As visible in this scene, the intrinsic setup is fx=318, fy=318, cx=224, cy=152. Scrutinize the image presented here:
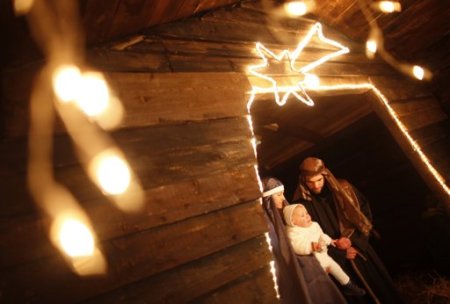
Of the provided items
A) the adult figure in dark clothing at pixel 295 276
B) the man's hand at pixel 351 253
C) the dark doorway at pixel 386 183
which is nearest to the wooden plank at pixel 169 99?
the adult figure in dark clothing at pixel 295 276

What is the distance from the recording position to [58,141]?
2.12 m

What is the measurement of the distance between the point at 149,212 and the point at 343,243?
3.56 m

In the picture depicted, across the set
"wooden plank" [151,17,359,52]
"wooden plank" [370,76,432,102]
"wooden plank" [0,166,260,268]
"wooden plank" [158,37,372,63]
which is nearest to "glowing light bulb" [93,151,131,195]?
"wooden plank" [0,166,260,268]

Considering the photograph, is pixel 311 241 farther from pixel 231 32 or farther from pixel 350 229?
pixel 231 32

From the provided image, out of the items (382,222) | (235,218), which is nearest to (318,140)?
(382,222)

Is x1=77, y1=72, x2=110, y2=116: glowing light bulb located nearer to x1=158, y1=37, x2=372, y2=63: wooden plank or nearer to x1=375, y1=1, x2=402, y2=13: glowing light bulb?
x1=158, y1=37, x2=372, y2=63: wooden plank

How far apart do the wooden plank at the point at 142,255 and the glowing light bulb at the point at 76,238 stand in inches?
3.2

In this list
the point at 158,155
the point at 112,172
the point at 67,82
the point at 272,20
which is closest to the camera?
the point at 112,172

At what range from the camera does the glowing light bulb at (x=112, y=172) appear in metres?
2.18

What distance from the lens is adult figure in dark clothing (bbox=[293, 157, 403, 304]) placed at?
478cm

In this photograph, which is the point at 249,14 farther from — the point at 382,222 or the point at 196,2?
the point at 382,222

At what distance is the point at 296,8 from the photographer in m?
4.58

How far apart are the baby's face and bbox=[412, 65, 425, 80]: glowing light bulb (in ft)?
10.2

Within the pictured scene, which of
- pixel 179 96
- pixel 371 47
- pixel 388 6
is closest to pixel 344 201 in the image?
pixel 371 47
